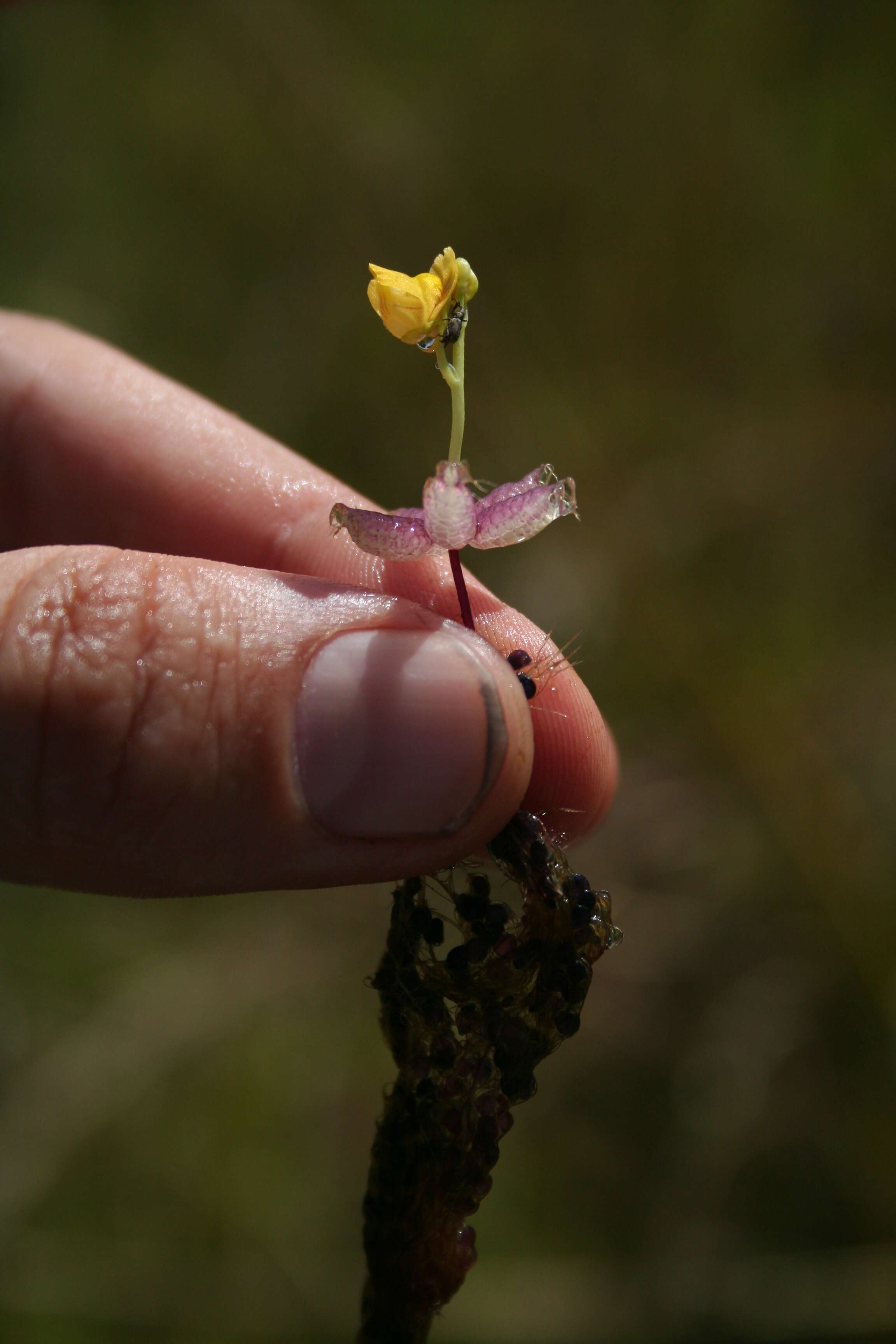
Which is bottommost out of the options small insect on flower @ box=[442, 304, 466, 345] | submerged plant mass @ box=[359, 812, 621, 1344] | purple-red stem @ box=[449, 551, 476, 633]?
submerged plant mass @ box=[359, 812, 621, 1344]

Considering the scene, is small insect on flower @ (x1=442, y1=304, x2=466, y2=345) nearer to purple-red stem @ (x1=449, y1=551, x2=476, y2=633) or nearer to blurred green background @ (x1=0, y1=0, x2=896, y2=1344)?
purple-red stem @ (x1=449, y1=551, x2=476, y2=633)

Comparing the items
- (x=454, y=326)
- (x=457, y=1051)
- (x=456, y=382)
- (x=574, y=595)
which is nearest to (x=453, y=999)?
(x=457, y=1051)

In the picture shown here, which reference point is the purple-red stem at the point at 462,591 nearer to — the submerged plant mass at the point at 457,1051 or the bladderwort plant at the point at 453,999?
the bladderwort plant at the point at 453,999

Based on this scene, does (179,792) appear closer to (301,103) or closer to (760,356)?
(760,356)

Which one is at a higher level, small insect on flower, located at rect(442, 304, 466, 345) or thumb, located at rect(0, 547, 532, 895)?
small insect on flower, located at rect(442, 304, 466, 345)

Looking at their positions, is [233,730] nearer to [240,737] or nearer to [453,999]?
[240,737]

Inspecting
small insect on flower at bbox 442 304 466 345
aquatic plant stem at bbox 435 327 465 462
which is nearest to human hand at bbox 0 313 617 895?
aquatic plant stem at bbox 435 327 465 462
